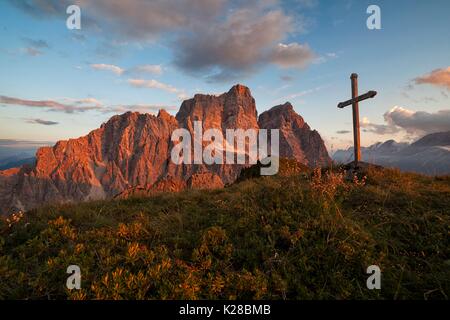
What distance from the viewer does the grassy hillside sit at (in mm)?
4039

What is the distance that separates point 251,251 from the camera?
5102mm

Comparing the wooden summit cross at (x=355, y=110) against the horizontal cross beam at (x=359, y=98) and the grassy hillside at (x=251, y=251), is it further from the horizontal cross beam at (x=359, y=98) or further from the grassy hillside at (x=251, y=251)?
the grassy hillside at (x=251, y=251)

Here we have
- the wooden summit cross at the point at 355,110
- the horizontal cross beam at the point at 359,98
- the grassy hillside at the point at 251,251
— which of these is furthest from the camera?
the wooden summit cross at the point at 355,110

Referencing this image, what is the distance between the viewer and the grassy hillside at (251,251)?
4.04m

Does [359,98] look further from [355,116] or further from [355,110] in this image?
[355,116]

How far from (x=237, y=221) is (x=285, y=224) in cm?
111

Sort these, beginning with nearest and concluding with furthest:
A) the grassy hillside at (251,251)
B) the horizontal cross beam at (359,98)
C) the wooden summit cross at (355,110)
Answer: the grassy hillside at (251,251), the horizontal cross beam at (359,98), the wooden summit cross at (355,110)

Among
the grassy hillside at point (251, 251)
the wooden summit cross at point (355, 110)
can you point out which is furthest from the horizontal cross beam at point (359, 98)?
the grassy hillside at point (251, 251)

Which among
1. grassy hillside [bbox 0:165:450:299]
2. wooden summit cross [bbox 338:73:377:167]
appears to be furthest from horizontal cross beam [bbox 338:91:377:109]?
grassy hillside [bbox 0:165:450:299]

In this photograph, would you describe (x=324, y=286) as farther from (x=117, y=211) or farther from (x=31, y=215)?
(x=31, y=215)

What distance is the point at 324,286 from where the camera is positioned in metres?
4.20

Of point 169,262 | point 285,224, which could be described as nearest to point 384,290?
point 285,224

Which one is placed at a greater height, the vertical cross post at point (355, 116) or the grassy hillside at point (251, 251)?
the vertical cross post at point (355, 116)

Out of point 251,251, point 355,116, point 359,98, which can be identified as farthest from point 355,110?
point 251,251
